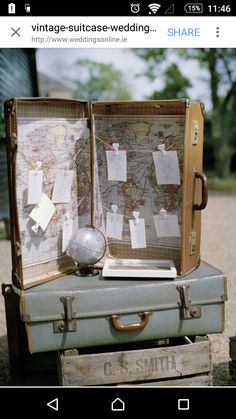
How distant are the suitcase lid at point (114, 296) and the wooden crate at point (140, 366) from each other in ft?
0.65

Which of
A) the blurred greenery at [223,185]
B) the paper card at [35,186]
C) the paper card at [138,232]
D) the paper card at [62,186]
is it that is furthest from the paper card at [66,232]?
the blurred greenery at [223,185]

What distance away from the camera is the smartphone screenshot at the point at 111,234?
1939 millimetres

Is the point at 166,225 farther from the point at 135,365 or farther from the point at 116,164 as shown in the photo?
the point at 135,365

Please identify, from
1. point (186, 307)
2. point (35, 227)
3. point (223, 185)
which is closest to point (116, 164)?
point (35, 227)

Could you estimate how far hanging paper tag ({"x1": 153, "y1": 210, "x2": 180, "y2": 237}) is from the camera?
2592 millimetres

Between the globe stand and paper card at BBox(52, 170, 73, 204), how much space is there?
1.22ft

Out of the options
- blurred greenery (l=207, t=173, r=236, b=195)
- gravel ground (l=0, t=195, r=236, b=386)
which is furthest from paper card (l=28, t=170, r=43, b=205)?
blurred greenery (l=207, t=173, r=236, b=195)

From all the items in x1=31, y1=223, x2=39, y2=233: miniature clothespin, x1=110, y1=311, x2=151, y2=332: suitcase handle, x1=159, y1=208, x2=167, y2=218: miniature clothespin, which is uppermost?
x1=159, y1=208, x2=167, y2=218: miniature clothespin

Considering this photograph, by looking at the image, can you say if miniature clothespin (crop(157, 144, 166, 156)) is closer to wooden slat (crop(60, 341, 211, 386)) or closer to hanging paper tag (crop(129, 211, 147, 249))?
hanging paper tag (crop(129, 211, 147, 249))

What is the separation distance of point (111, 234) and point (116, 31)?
118cm
